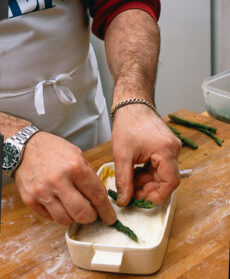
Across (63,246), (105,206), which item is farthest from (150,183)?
(63,246)

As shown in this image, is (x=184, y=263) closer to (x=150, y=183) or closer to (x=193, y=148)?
(x=150, y=183)

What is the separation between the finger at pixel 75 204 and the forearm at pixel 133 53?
1.20 feet

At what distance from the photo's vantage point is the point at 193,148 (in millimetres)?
1371

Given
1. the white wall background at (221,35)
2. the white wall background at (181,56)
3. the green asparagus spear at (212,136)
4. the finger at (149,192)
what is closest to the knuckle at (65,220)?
the finger at (149,192)

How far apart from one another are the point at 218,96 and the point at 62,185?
84cm

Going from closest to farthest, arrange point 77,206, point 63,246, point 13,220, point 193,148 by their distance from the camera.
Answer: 1. point 77,206
2. point 63,246
3. point 13,220
4. point 193,148

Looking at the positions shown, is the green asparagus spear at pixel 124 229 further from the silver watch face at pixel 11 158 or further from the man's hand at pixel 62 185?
the silver watch face at pixel 11 158

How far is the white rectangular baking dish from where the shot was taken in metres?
0.82

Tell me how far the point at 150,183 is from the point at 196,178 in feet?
0.83

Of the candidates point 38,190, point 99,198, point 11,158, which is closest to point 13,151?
point 11,158

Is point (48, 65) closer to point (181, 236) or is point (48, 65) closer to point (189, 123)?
point (189, 123)

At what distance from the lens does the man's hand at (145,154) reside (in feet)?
3.16

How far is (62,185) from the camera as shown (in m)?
0.83

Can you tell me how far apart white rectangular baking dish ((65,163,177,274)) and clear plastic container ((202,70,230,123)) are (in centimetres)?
72
